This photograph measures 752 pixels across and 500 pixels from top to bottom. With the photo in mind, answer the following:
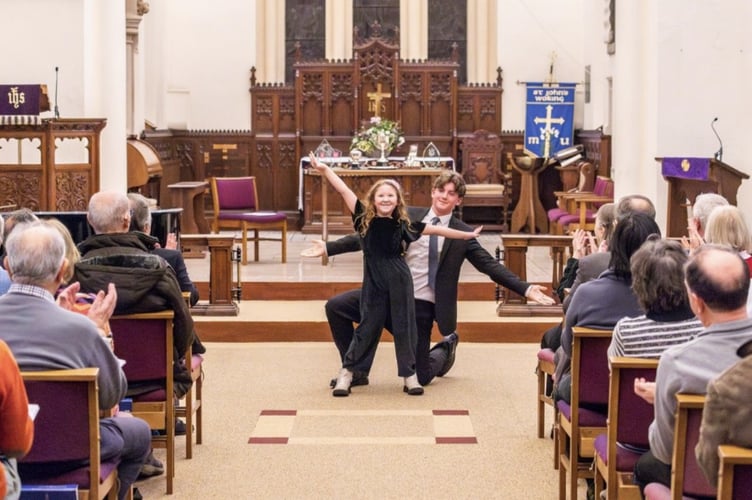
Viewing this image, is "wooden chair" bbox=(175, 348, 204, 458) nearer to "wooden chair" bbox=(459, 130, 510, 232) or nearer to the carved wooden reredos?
"wooden chair" bbox=(459, 130, 510, 232)

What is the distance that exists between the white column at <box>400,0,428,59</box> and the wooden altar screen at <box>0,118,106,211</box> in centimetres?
803

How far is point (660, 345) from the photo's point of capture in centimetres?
468

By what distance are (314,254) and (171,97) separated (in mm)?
12155

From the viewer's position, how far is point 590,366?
525 cm

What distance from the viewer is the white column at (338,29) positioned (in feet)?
64.3

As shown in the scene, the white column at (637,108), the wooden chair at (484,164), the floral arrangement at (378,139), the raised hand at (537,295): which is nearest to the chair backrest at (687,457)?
the raised hand at (537,295)

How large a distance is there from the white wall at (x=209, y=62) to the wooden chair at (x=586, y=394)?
14.3m

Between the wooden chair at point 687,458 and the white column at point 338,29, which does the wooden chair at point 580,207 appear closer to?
the white column at point 338,29

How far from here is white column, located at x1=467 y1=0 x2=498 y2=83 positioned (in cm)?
1947

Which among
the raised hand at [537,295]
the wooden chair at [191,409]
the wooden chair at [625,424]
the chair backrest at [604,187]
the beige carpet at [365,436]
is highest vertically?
the chair backrest at [604,187]

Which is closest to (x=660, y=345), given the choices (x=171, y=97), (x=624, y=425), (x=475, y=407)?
(x=624, y=425)

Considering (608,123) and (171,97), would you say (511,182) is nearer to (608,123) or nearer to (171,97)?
(608,123)

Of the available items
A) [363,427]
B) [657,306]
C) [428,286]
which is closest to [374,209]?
[428,286]

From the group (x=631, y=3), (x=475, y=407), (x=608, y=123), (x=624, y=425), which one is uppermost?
(x=631, y=3)
